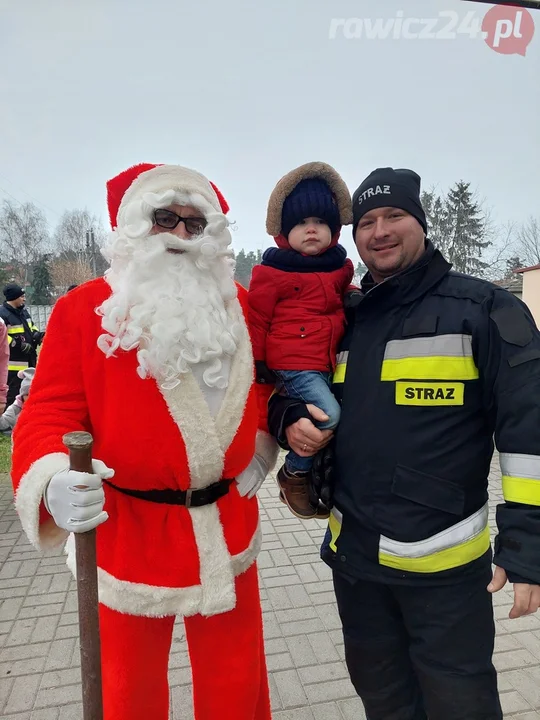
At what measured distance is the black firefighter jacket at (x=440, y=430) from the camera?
145cm

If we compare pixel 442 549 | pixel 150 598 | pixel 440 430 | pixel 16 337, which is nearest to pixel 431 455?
pixel 440 430

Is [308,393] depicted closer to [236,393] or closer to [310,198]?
[236,393]

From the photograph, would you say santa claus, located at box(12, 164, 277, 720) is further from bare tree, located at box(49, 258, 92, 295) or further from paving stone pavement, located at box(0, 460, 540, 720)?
bare tree, located at box(49, 258, 92, 295)

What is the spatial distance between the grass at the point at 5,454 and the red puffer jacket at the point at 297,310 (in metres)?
4.96

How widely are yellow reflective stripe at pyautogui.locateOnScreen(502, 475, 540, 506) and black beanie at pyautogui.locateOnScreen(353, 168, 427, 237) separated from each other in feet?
3.04

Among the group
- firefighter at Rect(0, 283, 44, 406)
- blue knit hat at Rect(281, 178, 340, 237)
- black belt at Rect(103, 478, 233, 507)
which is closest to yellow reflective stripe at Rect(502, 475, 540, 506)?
black belt at Rect(103, 478, 233, 507)

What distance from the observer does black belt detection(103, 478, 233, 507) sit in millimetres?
1582

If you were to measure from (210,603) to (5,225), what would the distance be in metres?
46.4

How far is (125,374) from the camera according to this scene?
1.55 meters

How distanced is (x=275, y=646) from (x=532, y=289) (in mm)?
16626

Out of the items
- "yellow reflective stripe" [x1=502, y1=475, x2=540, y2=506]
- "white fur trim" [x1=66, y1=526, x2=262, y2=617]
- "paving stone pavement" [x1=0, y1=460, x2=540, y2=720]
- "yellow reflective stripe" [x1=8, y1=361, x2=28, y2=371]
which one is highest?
"yellow reflective stripe" [x1=502, y1=475, x2=540, y2=506]

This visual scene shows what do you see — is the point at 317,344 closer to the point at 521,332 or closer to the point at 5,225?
the point at 521,332

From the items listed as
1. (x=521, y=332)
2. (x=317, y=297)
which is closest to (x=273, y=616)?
(x=317, y=297)

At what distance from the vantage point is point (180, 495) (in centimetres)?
160
